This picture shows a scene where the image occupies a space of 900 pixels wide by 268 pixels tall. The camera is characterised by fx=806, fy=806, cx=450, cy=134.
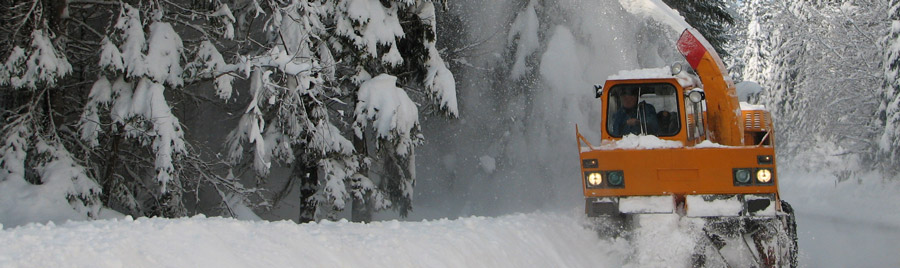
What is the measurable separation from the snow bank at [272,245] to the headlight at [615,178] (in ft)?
3.01

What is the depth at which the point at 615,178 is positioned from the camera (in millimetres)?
8586

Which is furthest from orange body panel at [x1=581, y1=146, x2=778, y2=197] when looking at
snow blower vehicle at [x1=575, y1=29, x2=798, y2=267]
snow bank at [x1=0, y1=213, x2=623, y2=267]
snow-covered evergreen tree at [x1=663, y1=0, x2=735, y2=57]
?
snow-covered evergreen tree at [x1=663, y1=0, x2=735, y2=57]

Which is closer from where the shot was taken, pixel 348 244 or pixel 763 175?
pixel 348 244

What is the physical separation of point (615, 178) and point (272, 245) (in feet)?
14.3

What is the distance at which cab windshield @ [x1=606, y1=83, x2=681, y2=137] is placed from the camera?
9297mm

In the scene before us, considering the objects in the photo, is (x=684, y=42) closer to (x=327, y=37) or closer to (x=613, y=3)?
(x=327, y=37)

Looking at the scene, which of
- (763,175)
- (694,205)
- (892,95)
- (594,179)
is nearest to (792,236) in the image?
(763,175)

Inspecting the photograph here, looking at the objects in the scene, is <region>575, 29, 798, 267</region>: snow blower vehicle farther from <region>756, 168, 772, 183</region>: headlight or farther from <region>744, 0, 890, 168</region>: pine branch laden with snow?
<region>744, 0, 890, 168</region>: pine branch laden with snow

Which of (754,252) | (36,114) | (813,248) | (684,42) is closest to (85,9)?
(36,114)

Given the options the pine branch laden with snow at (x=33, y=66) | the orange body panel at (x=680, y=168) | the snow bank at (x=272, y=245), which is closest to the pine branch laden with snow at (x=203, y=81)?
the pine branch laden with snow at (x=33, y=66)

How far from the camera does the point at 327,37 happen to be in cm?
1122

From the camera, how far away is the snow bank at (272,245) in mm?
4386

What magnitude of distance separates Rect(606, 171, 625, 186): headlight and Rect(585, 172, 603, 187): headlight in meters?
0.09

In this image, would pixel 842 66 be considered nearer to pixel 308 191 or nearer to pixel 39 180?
pixel 308 191
